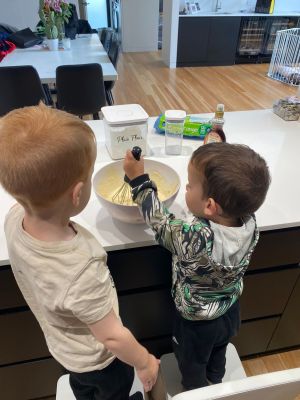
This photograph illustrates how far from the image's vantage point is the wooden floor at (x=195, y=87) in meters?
3.97

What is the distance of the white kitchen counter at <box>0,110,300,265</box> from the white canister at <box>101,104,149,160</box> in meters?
0.07

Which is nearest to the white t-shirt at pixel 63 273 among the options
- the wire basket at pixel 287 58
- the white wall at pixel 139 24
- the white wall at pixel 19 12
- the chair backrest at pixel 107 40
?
the chair backrest at pixel 107 40

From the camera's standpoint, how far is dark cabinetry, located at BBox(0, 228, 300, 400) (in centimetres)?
95

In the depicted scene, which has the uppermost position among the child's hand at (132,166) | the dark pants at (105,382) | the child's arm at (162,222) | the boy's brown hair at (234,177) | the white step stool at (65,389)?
the boy's brown hair at (234,177)

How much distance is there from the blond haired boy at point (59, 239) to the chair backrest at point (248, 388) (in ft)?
0.59

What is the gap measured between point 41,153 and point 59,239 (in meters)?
0.18

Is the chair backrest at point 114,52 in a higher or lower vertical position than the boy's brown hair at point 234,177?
lower

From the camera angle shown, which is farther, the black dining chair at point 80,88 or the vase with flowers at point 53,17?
the vase with flowers at point 53,17

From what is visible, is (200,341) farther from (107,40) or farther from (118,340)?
(107,40)

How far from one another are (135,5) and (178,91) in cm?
249

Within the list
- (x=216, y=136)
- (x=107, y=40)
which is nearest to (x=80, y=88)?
(x=107, y=40)

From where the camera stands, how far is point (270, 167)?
1.21 metres

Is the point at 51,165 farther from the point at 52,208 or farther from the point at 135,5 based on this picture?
the point at 135,5

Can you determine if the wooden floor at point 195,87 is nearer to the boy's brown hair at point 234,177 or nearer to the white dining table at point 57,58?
the white dining table at point 57,58
